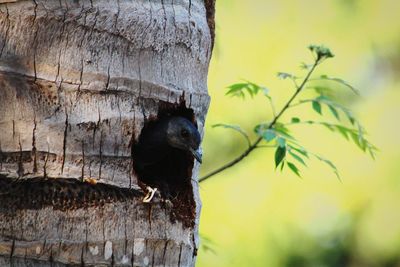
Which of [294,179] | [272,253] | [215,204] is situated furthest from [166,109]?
[272,253]

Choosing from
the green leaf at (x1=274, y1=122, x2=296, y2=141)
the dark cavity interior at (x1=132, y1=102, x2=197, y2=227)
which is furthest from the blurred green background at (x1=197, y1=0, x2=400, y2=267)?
the dark cavity interior at (x1=132, y1=102, x2=197, y2=227)

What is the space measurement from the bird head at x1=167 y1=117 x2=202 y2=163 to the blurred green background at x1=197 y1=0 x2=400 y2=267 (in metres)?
2.56

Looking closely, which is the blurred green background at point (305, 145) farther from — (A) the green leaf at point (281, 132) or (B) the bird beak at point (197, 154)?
(B) the bird beak at point (197, 154)

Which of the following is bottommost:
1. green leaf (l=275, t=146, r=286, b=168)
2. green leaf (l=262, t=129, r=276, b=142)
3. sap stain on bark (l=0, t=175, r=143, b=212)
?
sap stain on bark (l=0, t=175, r=143, b=212)

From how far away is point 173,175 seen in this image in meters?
2.68

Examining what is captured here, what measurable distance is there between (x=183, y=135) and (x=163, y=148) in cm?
8

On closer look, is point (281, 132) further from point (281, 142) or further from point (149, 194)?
point (149, 194)

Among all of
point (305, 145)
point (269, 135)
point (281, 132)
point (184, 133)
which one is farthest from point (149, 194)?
point (305, 145)

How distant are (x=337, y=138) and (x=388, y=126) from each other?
59 cm

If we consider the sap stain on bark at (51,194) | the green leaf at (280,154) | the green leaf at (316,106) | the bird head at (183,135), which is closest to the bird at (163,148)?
the bird head at (183,135)

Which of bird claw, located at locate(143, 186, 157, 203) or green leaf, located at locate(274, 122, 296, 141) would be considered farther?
green leaf, located at locate(274, 122, 296, 141)

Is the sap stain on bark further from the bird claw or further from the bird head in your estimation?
the bird head

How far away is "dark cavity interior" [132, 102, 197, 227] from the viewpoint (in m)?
2.50

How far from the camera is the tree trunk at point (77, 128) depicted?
229 cm
